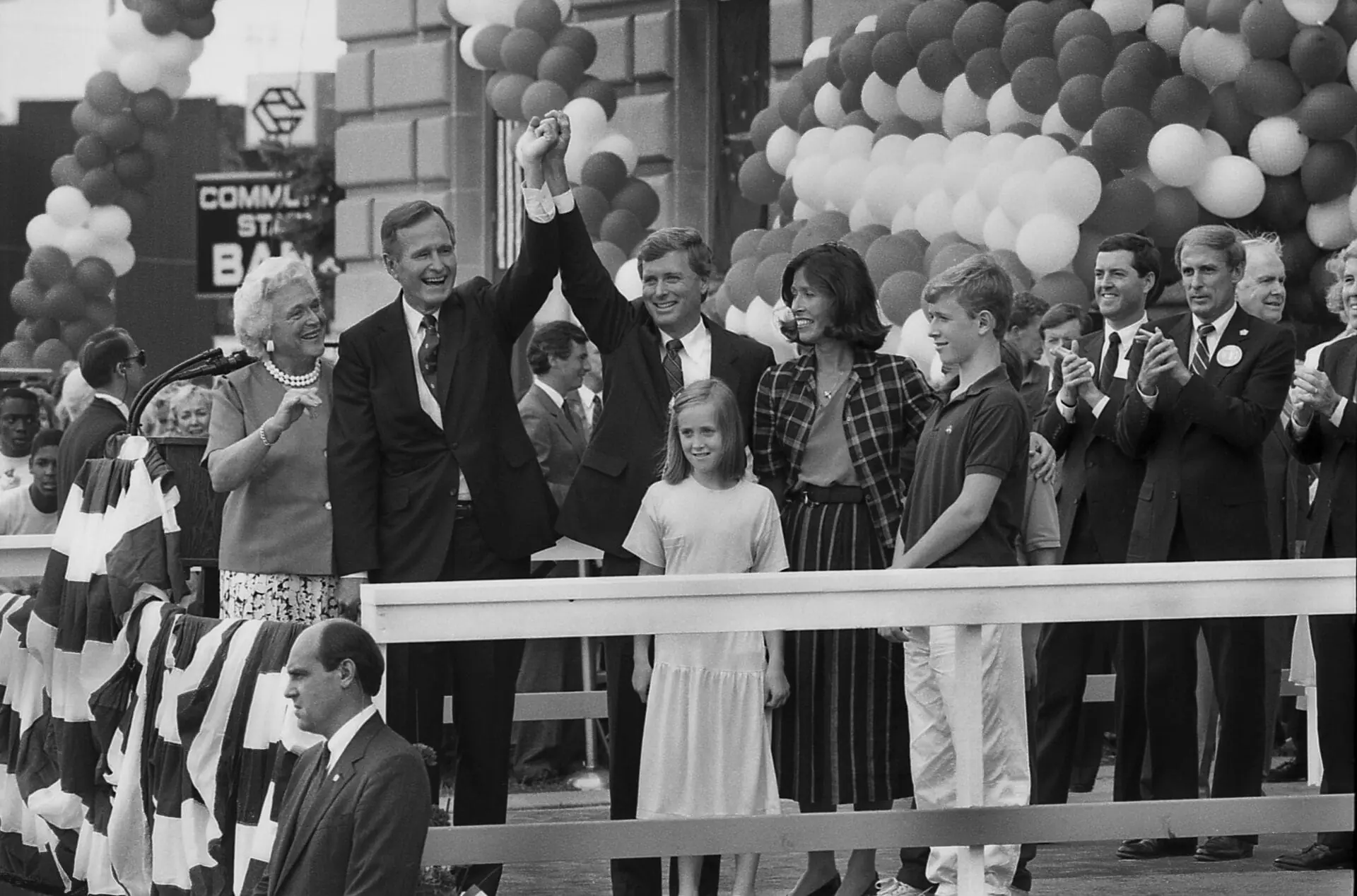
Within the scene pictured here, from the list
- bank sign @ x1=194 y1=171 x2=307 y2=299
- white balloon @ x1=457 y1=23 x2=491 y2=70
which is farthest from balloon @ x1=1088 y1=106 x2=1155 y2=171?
bank sign @ x1=194 y1=171 x2=307 y2=299

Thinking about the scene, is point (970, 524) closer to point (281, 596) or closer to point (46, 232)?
point (281, 596)

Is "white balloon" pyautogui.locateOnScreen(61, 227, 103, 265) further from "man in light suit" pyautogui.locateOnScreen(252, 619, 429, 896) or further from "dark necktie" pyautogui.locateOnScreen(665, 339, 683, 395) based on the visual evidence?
"man in light suit" pyautogui.locateOnScreen(252, 619, 429, 896)

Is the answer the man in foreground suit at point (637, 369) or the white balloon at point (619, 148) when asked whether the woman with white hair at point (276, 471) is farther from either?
the white balloon at point (619, 148)

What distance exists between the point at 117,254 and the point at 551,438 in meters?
8.49

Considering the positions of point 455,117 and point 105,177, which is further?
point 105,177

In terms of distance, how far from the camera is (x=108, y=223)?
622 inches

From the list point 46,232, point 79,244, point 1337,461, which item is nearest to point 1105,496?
point 1337,461

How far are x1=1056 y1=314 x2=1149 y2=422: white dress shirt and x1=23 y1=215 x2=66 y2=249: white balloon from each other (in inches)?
436

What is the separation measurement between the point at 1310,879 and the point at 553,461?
145 inches

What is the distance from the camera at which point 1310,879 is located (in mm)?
5621

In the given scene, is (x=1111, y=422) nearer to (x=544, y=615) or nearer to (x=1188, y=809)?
(x=1188, y=809)

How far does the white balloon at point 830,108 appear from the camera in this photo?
32.3ft

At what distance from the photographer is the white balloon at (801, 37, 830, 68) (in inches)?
405

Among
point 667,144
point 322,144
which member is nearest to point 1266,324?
point 667,144
